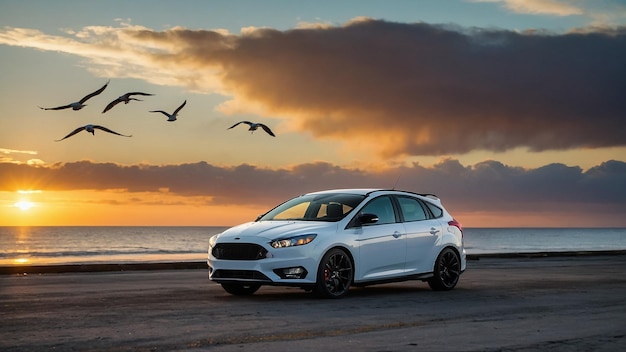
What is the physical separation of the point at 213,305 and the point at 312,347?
14.3ft

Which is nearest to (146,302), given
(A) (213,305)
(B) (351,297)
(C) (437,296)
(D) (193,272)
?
(A) (213,305)

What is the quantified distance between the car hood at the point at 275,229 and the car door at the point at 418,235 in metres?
1.82

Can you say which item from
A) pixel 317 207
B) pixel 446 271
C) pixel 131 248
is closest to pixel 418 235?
pixel 446 271

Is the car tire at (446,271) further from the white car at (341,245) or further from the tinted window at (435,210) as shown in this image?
the tinted window at (435,210)

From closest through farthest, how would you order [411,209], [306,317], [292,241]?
1. [306,317]
2. [292,241]
3. [411,209]

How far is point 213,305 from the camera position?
13.3 m

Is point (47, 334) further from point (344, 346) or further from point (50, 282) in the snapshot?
point (50, 282)

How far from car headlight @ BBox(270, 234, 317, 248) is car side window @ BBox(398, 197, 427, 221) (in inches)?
100

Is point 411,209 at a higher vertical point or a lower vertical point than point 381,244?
higher

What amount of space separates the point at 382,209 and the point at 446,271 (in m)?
1.84

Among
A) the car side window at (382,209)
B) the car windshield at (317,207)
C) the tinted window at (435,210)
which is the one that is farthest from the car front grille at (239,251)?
the tinted window at (435,210)

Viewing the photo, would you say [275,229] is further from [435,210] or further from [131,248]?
[131,248]

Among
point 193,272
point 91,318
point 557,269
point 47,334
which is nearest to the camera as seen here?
point 47,334

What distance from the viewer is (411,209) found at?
55.0 feet
